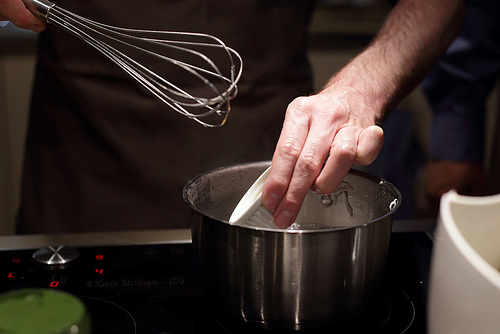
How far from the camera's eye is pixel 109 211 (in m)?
0.89

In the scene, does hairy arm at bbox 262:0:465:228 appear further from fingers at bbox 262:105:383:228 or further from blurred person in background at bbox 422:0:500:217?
blurred person in background at bbox 422:0:500:217

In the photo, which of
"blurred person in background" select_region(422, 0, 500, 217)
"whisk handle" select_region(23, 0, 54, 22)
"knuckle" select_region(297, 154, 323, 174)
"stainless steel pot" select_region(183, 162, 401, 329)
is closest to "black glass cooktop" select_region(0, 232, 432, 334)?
"stainless steel pot" select_region(183, 162, 401, 329)

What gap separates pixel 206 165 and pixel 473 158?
23.5 inches

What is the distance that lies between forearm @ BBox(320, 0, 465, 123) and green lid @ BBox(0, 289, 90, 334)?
36 centimetres

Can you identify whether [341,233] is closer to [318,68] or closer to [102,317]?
[102,317]

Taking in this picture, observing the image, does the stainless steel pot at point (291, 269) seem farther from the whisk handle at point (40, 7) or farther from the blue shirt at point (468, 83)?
the blue shirt at point (468, 83)

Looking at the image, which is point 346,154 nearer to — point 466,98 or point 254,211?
point 254,211

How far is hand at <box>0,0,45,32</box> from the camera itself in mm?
480

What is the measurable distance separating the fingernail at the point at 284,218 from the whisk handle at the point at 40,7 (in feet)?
0.87

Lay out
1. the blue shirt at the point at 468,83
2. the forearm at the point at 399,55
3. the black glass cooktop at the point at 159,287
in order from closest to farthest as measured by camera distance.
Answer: the black glass cooktop at the point at 159,287 < the forearm at the point at 399,55 < the blue shirt at the point at 468,83

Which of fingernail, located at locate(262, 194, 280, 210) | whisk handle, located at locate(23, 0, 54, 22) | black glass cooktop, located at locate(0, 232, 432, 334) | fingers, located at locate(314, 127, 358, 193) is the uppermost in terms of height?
whisk handle, located at locate(23, 0, 54, 22)

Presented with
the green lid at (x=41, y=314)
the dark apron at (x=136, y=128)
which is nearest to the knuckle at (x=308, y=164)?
the green lid at (x=41, y=314)

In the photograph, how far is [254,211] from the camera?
1.57 ft

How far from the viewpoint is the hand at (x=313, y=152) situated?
1.56 ft
